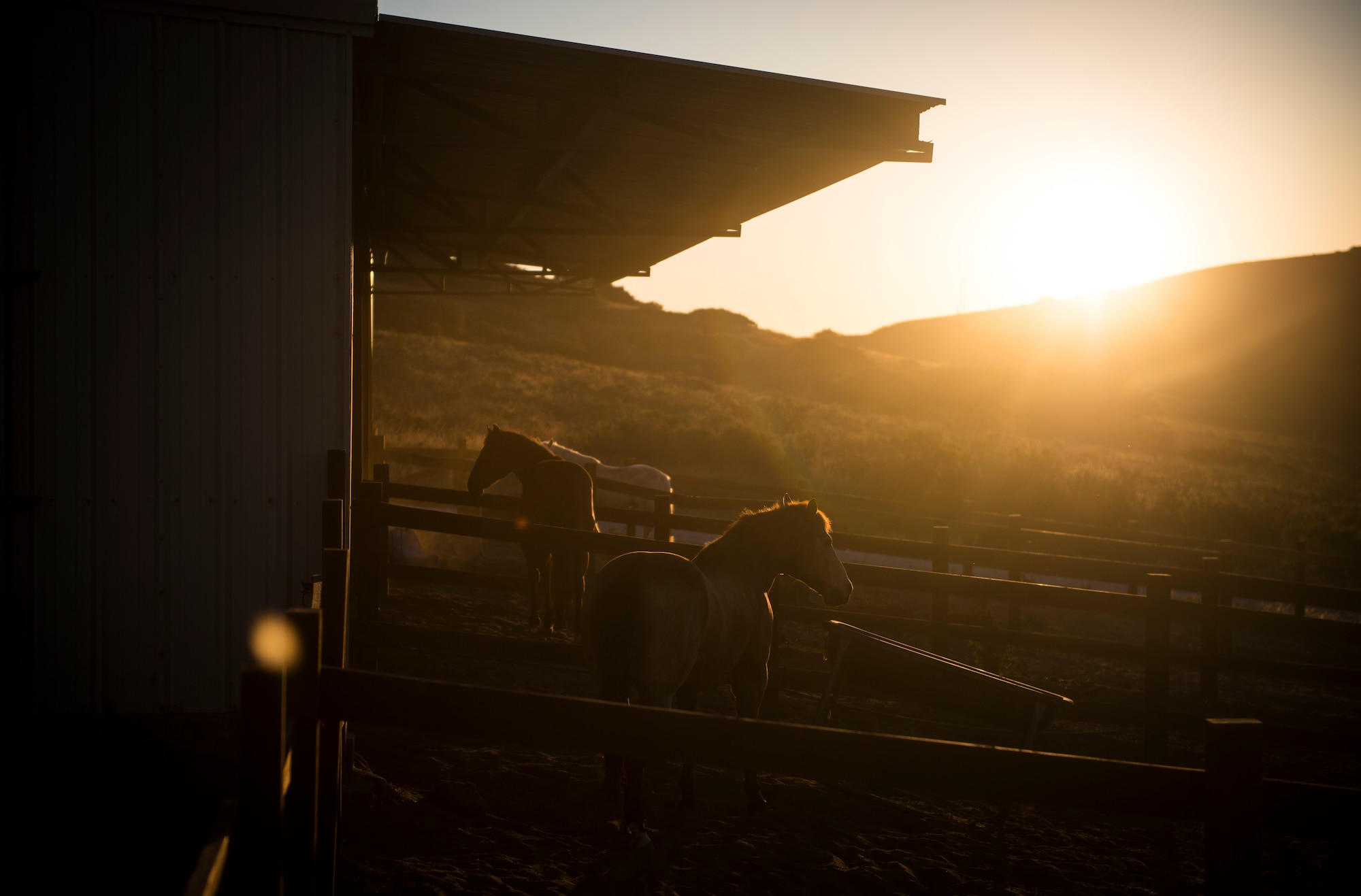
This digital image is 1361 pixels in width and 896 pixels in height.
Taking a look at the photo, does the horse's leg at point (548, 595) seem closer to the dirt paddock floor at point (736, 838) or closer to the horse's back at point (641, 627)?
the dirt paddock floor at point (736, 838)

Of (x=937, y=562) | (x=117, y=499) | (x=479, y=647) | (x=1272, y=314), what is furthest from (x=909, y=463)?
(x=1272, y=314)

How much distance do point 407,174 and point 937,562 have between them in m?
7.36

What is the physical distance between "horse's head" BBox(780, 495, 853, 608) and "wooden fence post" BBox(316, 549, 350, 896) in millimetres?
3049

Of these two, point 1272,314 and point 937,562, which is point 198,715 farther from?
point 1272,314

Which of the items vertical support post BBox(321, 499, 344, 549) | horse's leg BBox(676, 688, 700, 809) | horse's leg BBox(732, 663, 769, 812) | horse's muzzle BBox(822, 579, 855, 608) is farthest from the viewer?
horse's muzzle BBox(822, 579, 855, 608)

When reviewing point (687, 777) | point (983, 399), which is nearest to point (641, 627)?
point (687, 777)

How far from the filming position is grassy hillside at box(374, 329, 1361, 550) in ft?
77.2

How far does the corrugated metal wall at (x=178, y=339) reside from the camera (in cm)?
471

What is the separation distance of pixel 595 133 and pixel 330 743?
6139mm

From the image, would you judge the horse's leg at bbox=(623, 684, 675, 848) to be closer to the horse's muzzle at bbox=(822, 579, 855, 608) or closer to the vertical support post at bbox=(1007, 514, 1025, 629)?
the horse's muzzle at bbox=(822, 579, 855, 608)

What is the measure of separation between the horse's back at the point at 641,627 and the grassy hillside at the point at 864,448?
12.6 m

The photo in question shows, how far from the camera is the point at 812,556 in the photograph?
5551 mm

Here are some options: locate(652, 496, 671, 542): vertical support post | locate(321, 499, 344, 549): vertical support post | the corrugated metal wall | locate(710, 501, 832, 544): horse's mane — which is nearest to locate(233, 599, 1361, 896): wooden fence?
locate(321, 499, 344, 549): vertical support post

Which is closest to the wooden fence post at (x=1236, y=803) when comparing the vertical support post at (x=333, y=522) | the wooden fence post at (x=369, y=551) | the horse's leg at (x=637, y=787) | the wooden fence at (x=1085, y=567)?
the horse's leg at (x=637, y=787)
